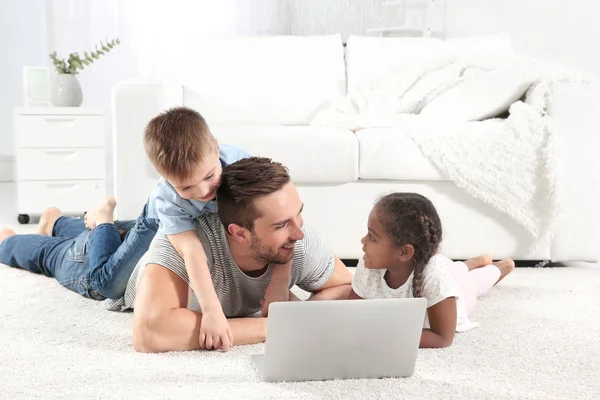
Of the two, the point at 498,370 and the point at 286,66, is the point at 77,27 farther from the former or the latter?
the point at 498,370

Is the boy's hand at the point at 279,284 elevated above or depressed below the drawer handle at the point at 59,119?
below

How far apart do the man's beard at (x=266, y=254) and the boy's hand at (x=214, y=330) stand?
13cm

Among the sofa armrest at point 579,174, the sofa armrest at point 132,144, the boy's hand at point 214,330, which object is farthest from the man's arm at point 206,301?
the sofa armrest at point 579,174

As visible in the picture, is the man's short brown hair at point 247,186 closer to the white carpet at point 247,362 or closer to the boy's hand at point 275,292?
the boy's hand at point 275,292

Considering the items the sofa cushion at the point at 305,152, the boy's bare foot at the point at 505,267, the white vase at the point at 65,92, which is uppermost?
the white vase at the point at 65,92

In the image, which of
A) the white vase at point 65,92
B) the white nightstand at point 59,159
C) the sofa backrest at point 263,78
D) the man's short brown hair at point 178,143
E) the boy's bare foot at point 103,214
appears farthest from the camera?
the white vase at point 65,92

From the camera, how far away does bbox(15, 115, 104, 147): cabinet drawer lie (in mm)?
3367

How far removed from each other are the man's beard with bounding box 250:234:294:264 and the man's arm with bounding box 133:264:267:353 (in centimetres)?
15

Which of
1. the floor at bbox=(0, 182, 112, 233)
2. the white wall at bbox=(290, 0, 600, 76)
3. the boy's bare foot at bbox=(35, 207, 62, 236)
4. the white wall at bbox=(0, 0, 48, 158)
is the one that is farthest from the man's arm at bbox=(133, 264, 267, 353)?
the white wall at bbox=(0, 0, 48, 158)

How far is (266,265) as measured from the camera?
1656 millimetres

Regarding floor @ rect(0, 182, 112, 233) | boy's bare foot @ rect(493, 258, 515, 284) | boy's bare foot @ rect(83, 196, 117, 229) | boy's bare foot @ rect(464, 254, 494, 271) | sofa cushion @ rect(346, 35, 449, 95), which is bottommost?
floor @ rect(0, 182, 112, 233)

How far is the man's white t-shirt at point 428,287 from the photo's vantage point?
158 cm

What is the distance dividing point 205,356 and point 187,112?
473mm

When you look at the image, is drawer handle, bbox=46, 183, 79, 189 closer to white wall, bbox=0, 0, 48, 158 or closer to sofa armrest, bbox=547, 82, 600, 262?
white wall, bbox=0, 0, 48, 158
